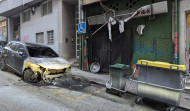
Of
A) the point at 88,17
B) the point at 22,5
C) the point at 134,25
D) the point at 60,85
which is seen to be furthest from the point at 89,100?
the point at 22,5

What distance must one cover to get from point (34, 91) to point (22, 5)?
1132 cm

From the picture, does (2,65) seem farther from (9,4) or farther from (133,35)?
(9,4)

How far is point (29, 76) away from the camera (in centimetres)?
532

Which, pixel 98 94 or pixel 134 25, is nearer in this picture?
pixel 98 94

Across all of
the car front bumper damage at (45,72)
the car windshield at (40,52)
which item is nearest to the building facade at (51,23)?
the car windshield at (40,52)

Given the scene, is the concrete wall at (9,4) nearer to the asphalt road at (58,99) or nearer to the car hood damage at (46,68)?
the car hood damage at (46,68)

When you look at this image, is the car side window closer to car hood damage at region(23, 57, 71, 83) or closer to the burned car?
the burned car

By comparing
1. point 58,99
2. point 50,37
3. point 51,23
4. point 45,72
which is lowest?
point 58,99

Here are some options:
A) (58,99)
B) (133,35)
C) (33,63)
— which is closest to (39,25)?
(33,63)

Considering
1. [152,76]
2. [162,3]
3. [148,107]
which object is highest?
[162,3]

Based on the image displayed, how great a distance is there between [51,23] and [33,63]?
6510mm

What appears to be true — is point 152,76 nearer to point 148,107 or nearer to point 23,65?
point 148,107

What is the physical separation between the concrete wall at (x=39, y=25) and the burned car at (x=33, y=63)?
4.04 metres

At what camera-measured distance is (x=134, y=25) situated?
6555 millimetres
